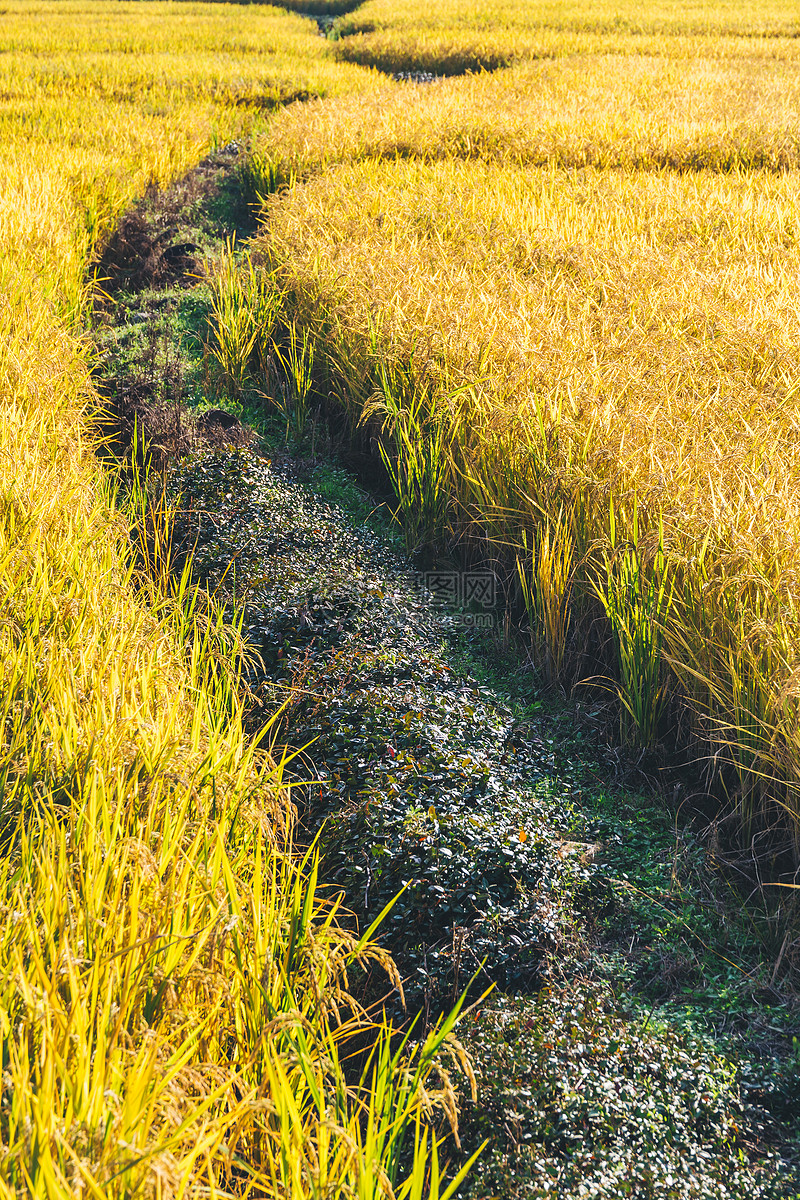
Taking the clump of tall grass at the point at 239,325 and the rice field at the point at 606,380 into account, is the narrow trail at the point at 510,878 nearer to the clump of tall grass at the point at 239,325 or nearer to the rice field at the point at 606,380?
the rice field at the point at 606,380

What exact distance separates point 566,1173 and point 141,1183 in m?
0.63

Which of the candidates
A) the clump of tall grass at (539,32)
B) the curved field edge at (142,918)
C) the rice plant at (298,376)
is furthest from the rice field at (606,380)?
the clump of tall grass at (539,32)

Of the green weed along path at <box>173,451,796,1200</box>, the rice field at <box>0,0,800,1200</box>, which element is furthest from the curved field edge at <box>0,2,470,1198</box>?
the green weed along path at <box>173,451,796,1200</box>

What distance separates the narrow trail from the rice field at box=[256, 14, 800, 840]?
21cm

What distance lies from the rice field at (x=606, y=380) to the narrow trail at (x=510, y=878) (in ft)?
0.67

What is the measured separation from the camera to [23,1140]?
2.30 ft

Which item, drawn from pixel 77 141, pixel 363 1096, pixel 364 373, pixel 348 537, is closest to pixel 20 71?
pixel 77 141

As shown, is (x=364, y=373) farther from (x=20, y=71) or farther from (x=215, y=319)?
(x=20, y=71)

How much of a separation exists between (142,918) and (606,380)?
204 cm

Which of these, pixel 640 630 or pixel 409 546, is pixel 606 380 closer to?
pixel 409 546

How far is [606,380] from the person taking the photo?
7.78 ft

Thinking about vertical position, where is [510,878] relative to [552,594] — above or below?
below

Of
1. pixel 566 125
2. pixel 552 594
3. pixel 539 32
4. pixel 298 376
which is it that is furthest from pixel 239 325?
pixel 539 32

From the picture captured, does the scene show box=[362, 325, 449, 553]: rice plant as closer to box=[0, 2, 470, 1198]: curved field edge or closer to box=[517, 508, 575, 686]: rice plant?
box=[517, 508, 575, 686]: rice plant
